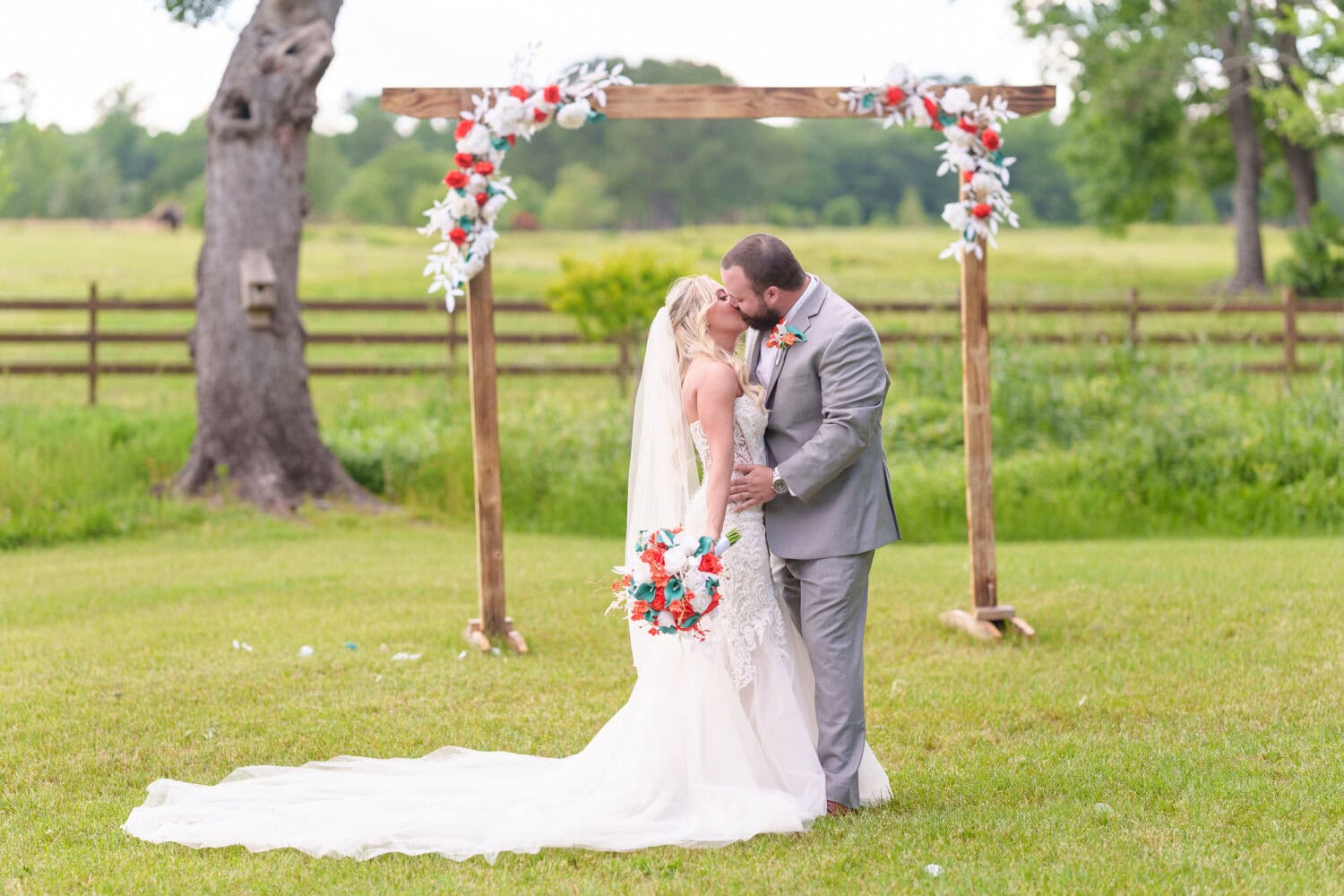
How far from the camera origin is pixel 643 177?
218 feet

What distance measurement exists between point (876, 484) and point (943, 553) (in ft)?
19.6

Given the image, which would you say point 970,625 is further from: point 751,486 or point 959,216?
point 751,486

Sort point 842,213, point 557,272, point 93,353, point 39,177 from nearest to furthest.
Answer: point 93,353
point 557,272
point 842,213
point 39,177

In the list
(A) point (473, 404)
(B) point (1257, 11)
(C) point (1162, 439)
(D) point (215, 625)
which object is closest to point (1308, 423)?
(C) point (1162, 439)

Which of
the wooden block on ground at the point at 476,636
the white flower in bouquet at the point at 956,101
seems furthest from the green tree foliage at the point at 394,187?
the white flower in bouquet at the point at 956,101

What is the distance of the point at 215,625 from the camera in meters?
8.44

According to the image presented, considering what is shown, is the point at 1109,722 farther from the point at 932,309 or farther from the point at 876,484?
the point at 932,309

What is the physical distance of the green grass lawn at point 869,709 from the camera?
4.47 meters

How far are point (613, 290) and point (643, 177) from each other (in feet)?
158

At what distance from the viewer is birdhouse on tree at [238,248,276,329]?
1231 cm

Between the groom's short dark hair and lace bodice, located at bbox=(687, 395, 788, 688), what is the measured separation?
0.45 meters

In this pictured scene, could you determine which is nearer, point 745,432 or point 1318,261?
point 745,432

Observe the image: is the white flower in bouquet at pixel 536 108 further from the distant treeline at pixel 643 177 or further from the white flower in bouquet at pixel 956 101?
the distant treeline at pixel 643 177

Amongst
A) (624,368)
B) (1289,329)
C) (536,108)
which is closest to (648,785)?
(536,108)
